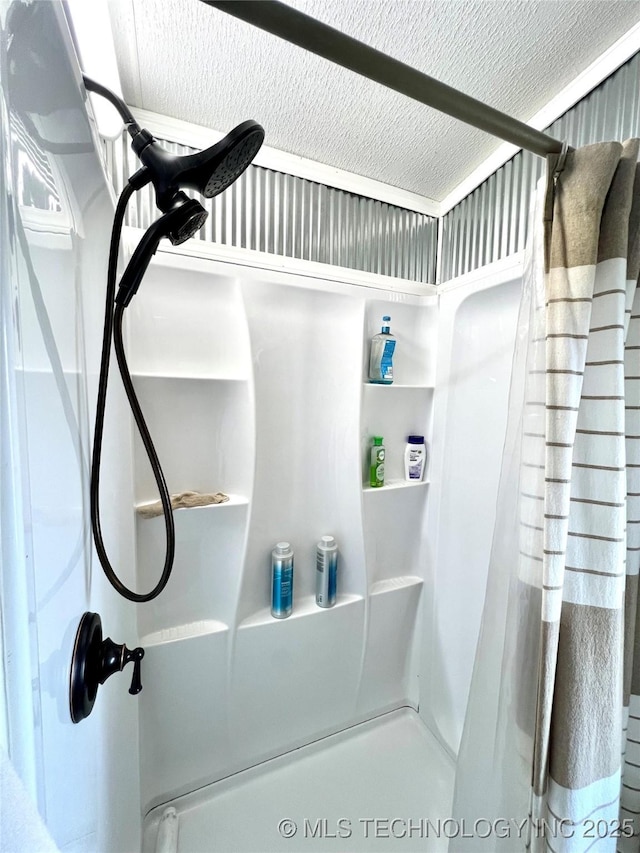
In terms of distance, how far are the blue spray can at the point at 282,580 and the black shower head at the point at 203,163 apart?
3.41 ft

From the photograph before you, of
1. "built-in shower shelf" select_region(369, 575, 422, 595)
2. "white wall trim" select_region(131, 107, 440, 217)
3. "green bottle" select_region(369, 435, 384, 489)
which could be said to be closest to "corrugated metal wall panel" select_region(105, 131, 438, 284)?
"white wall trim" select_region(131, 107, 440, 217)

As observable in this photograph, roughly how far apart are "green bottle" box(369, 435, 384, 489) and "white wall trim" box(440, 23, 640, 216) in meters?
0.94

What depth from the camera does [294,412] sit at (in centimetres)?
121

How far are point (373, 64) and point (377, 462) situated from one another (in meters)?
1.06

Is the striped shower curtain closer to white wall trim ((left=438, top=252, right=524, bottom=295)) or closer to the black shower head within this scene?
white wall trim ((left=438, top=252, right=524, bottom=295))

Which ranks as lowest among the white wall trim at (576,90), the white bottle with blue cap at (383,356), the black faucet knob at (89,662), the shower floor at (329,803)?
the shower floor at (329,803)

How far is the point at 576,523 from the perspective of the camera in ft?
2.26

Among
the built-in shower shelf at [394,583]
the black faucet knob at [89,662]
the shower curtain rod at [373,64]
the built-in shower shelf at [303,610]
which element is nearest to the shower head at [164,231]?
the shower curtain rod at [373,64]

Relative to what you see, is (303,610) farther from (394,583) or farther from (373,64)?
(373,64)

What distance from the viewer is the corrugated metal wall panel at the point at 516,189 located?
79 centimetres

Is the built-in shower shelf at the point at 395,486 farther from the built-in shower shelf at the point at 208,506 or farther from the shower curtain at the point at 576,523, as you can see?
the shower curtain at the point at 576,523

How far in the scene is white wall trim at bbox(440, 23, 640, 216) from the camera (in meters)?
0.75

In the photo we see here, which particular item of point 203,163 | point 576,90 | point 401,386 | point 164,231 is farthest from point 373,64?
point 401,386

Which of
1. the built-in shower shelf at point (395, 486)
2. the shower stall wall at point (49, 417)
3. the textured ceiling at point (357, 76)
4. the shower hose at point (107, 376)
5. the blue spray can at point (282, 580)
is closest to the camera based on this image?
the shower stall wall at point (49, 417)
